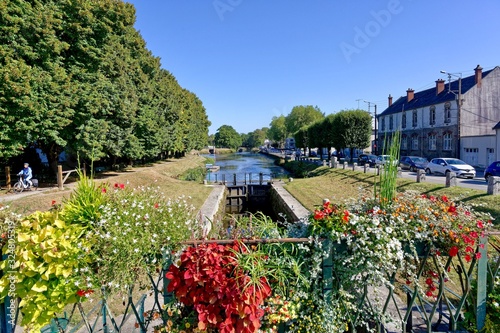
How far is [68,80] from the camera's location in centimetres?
1634

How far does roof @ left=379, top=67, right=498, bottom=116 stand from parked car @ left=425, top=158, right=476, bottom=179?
13373mm

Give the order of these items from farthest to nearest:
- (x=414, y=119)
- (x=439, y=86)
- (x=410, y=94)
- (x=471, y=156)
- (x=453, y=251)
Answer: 1. (x=410, y=94)
2. (x=414, y=119)
3. (x=439, y=86)
4. (x=471, y=156)
5. (x=453, y=251)

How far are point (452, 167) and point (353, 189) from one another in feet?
28.1

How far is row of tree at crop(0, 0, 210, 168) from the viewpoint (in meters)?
14.1

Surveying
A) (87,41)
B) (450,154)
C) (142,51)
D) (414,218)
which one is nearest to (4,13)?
(87,41)

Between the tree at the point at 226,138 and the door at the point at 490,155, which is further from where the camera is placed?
the tree at the point at 226,138

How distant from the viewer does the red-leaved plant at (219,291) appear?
2088mm

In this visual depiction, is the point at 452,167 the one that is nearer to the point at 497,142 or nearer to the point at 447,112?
the point at 497,142

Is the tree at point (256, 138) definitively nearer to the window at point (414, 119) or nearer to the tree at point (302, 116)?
the tree at point (302, 116)

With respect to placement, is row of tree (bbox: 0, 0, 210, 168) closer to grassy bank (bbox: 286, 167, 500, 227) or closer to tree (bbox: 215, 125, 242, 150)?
grassy bank (bbox: 286, 167, 500, 227)

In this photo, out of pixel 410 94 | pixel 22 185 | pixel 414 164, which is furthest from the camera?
pixel 410 94

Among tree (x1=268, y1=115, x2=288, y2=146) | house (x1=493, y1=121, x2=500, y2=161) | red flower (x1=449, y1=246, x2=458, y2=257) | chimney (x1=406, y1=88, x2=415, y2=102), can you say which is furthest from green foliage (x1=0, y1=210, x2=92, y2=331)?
tree (x1=268, y1=115, x2=288, y2=146)

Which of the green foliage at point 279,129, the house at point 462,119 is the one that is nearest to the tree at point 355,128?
the house at point 462,119

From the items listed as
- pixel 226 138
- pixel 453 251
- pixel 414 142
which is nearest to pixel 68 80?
pixel 453 251
